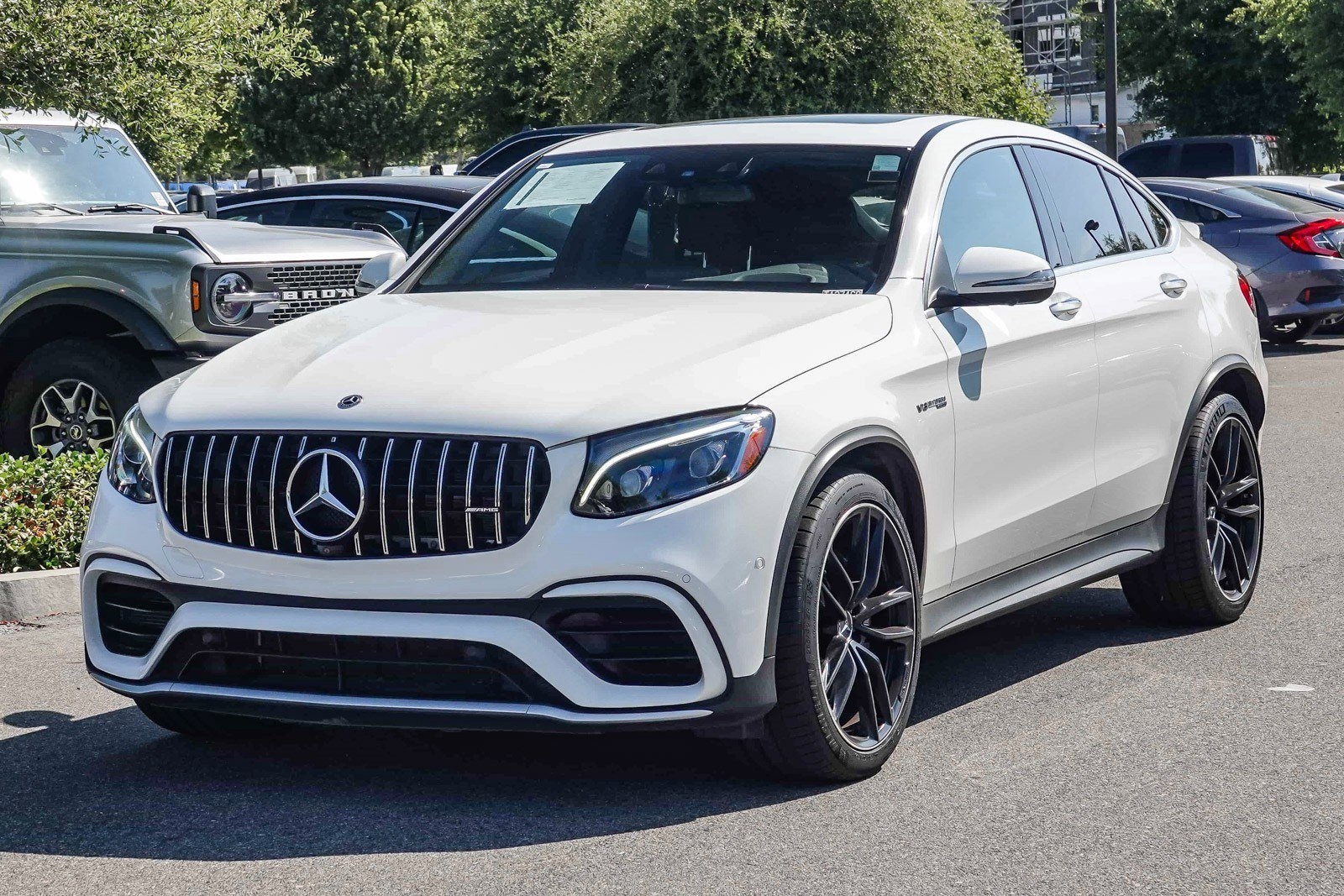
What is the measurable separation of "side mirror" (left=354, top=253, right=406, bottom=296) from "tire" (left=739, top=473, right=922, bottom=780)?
2019 mm

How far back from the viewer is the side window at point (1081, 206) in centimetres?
624

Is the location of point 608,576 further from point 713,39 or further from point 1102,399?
point 713,39

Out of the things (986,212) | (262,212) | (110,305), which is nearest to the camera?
(986,212)

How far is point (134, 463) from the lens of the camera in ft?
15.8

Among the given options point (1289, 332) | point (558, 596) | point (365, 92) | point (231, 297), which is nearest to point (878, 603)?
point (558, 596)

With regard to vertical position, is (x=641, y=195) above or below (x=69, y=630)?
above

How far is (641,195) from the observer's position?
19.1 feet

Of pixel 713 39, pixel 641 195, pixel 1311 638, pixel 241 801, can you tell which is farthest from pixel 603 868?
pixel 713 39

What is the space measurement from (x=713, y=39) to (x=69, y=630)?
23.2 metres

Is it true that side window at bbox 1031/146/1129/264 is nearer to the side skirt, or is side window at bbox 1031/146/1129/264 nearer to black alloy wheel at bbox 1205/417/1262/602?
black alloy wheel at bbox 1205/417/1262/602

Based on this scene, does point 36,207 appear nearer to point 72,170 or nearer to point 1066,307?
point 72,170

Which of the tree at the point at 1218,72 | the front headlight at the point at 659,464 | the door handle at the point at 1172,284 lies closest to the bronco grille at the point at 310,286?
the door handle at the point at 1172,284

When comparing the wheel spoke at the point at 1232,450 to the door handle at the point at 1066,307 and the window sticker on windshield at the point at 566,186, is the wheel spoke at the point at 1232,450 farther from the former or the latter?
the window sticker on windshield at the point at 566,186

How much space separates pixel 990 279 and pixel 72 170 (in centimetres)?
692
